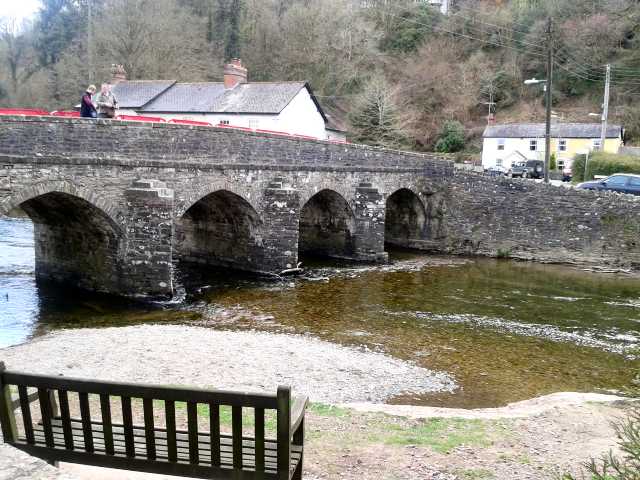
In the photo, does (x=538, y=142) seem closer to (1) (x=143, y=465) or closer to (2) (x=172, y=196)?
(2) (x=172, y=196)

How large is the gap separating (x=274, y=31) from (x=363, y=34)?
313 inches

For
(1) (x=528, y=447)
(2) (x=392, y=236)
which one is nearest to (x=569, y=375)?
(1) (x=528, y=447)

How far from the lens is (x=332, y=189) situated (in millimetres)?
21250

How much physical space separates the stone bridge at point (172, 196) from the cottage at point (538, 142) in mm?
18471

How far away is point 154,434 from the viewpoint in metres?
4.20

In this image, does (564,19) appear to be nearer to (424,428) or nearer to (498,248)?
(498,248)

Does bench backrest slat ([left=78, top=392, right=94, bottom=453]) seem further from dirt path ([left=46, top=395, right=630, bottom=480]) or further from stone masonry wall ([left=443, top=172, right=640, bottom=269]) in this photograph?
stone masonry wall ([left=443, top=172, right=640, bottom=269])

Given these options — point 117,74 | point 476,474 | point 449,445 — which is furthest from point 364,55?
point 476,474

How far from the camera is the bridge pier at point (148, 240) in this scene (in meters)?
14.4

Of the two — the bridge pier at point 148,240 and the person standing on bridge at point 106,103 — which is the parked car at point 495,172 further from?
the person standing on bridge at point 106,103

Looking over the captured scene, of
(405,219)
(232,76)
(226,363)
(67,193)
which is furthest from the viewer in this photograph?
(232,76)

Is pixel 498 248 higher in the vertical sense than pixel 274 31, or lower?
lower

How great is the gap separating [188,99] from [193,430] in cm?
3189

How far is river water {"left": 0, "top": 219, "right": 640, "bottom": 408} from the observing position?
1100 centimetres
